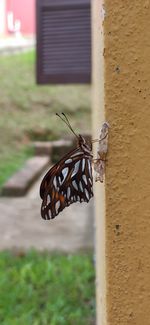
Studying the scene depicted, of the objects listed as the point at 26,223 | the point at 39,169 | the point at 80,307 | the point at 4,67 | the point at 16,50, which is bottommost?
the point at 80,307

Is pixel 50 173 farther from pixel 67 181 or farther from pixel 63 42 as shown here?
pixel 63 42

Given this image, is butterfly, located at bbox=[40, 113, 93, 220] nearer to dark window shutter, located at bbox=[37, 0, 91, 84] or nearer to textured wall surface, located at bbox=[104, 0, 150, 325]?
textured wall surface, located at bbox=[104, 0, 150, 325]

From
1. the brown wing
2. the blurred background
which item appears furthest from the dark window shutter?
the brown wing

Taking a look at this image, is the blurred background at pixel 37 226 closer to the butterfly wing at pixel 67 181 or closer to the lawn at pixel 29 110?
the lawn at pixel 29 110

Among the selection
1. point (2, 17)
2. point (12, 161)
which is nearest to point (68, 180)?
point (12, 161)

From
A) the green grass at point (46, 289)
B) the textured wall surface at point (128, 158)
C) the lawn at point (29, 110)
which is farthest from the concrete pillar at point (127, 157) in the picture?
the lawn at point (29, 110)

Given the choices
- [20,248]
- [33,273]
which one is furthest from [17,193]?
[33,273]

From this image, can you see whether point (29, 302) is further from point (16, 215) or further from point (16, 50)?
point (16, 50)
